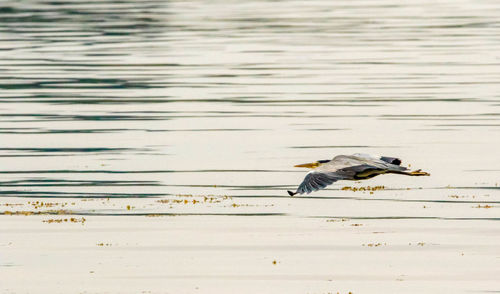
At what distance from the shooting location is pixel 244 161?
2334cm

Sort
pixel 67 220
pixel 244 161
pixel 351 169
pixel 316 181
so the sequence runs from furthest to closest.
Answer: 1. pixel 244 161
2. pixel 67 220
3. pixel 351 169
4. pixel 316 181

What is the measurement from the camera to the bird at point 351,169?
55.6 ft

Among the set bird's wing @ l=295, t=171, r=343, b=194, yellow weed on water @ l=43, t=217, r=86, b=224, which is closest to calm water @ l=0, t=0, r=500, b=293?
yellow weed on water @ l=43, t=217, r=86, b=224

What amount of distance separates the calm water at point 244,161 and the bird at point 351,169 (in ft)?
1.99

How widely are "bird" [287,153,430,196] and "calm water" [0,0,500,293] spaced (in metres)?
0.61

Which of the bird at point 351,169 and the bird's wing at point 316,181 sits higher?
the bird at point 351,169

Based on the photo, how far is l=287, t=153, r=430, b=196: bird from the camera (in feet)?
55.6

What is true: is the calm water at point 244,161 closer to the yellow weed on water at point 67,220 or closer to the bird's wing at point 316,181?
the yellow weed on water at point 67,220

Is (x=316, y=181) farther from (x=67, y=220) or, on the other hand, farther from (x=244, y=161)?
(x=244, y=161)

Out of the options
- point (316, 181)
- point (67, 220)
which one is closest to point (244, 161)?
point (67, 220)

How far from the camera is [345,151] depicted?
80.1 feet

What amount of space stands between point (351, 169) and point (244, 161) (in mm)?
5855

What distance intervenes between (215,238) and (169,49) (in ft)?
104

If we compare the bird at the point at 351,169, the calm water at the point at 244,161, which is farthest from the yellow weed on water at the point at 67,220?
the bird at the point at 351,169
